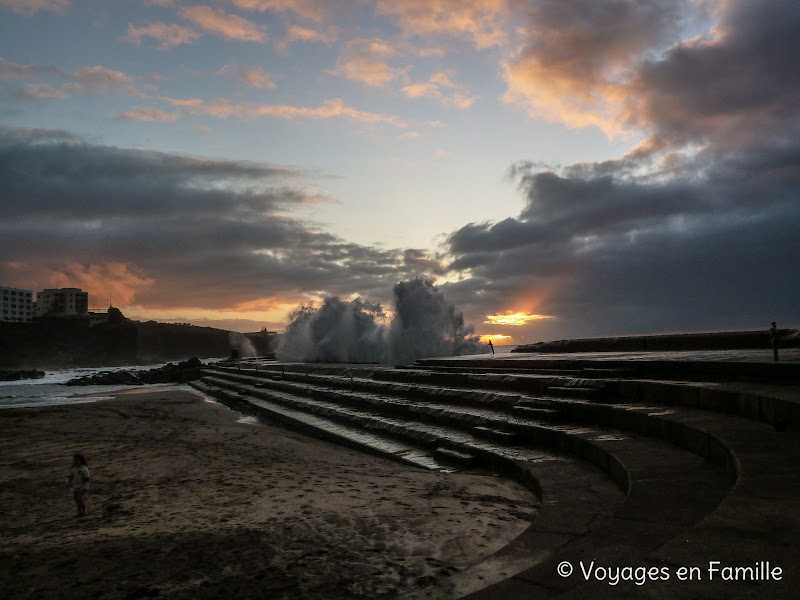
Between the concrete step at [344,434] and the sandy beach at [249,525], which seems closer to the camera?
the sandy beach at [249,525]

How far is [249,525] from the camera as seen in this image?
4.99 metres

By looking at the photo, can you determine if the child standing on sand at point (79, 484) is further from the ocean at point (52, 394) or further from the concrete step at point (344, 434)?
the ocean at point (52, 394)

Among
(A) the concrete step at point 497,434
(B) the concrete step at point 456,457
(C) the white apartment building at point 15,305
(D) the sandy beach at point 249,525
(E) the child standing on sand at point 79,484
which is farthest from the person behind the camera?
(C) the white apartment building at point 15,305

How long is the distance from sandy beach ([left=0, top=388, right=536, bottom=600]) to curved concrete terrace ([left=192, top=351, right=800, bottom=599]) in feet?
1.73

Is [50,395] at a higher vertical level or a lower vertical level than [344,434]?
lower

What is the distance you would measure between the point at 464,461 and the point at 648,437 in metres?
2.41

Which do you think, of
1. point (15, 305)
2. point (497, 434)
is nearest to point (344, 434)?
point (497, 434)

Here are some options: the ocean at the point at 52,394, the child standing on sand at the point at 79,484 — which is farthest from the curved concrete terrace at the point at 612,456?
the ocean at the point at 52,394

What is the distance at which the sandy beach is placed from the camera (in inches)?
142

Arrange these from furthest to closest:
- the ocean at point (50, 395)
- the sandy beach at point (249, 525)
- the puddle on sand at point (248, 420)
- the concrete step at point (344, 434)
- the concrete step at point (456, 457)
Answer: the ocean at point (50, 395) < the puddle on sand at point (248, 420) < the concrete step at point (344, 434) < the concrete step at point (456, 457) < the sandy beach at point (249, 525)

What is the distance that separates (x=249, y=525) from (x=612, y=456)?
3785mm

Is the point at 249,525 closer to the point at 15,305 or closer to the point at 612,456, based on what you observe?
the point at 612,456

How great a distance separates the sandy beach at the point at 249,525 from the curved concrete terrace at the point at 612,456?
A: 528mm

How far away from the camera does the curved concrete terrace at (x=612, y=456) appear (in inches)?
101
